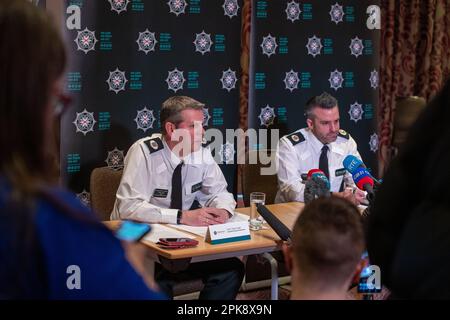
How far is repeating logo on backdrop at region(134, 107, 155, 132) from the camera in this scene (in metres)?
4.33

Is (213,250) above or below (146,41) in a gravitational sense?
below

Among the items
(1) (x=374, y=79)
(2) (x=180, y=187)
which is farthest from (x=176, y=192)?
(1) (x=374, y=79)

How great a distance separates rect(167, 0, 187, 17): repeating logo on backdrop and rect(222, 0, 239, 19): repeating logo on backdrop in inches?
13.0

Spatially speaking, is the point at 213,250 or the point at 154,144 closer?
the point at 213,250

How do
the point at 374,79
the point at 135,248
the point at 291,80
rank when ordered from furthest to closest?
the point at 374,79 → the point at 291,80 → the point at 135,248

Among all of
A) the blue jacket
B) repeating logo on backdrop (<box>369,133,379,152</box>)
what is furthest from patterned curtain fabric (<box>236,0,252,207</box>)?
the blue jacket

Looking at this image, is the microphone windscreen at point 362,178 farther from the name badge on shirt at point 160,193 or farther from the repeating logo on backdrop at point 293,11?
the repeating logo on backdrop at point 293,11

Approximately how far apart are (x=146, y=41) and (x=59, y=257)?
3.53 metres

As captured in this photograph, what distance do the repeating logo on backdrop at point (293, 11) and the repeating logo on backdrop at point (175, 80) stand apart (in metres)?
1.00

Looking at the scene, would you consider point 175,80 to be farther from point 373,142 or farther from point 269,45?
point 373,142

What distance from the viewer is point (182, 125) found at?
3.77 m

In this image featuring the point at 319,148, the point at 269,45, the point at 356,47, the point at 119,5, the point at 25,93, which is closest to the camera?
the point at 25,93

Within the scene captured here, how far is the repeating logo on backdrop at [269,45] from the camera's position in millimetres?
4806
